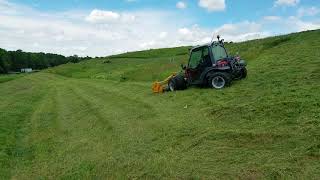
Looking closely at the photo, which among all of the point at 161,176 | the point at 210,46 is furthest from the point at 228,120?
the point at 210,46

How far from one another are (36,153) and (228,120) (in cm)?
545

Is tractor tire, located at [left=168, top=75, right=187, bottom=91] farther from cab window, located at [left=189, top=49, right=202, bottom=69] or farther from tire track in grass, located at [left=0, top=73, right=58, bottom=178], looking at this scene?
tire track in grass, located at [left=0, top=73, right=58, bottom=178]

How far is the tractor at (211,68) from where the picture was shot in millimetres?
20547

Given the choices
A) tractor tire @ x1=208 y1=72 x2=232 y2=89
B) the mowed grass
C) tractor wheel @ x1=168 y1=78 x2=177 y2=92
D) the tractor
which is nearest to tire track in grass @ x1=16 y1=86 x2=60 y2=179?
the mowed grass

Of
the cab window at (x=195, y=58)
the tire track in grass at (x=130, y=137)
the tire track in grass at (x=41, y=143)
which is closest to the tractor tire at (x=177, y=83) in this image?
the cab window at (x=195, y=58)

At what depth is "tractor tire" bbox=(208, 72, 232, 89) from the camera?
20234 mm

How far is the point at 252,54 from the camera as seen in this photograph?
34.6 metres

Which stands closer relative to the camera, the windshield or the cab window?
the windshield

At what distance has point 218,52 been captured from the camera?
21.6 m

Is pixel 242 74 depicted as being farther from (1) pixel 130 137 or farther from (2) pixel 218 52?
Answer: (1) pixel 130 137

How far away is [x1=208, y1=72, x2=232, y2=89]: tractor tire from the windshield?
1.03m

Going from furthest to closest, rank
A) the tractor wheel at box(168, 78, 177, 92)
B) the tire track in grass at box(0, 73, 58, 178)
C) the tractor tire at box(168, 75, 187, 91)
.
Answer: the tractor wheel at box(168, 78, 177, 92) → the tractor tire at box(168, 75, 187, 91) → the tire track in grass at box(0, 73, 58, 178)

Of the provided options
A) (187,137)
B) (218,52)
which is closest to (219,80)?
(218,52)

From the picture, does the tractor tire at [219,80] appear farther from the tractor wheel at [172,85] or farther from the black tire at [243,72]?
the tractor wheel at [172,85]
